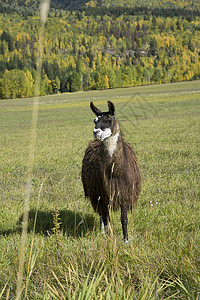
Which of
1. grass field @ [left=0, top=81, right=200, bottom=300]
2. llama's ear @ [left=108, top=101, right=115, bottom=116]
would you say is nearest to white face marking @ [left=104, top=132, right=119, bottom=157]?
llama's ear @ [left=108, top=101, right=115, bottom=116]

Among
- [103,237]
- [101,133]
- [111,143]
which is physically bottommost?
[103,237]

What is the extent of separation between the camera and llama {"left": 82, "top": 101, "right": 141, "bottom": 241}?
414 cm

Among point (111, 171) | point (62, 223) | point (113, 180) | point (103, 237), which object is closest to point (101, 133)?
point (111, 171)

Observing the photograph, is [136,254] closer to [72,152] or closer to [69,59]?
[72,152]

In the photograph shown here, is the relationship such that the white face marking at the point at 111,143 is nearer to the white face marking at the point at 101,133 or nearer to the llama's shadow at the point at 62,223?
the white face marking at the point at 101,133

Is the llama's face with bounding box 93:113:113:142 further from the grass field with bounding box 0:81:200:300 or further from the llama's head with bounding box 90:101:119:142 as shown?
the grass field with bounding box 0:81:200:300

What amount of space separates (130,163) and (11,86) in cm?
12061

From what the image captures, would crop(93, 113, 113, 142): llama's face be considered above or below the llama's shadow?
above

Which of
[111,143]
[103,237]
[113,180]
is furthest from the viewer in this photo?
[113,180]

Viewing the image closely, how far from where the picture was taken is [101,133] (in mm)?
4062

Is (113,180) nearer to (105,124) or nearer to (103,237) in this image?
(105,124)

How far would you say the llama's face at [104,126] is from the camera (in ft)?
13.4

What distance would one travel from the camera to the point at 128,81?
143 meters

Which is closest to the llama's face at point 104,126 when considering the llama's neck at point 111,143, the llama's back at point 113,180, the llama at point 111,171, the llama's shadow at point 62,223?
the llama at point 111,171
